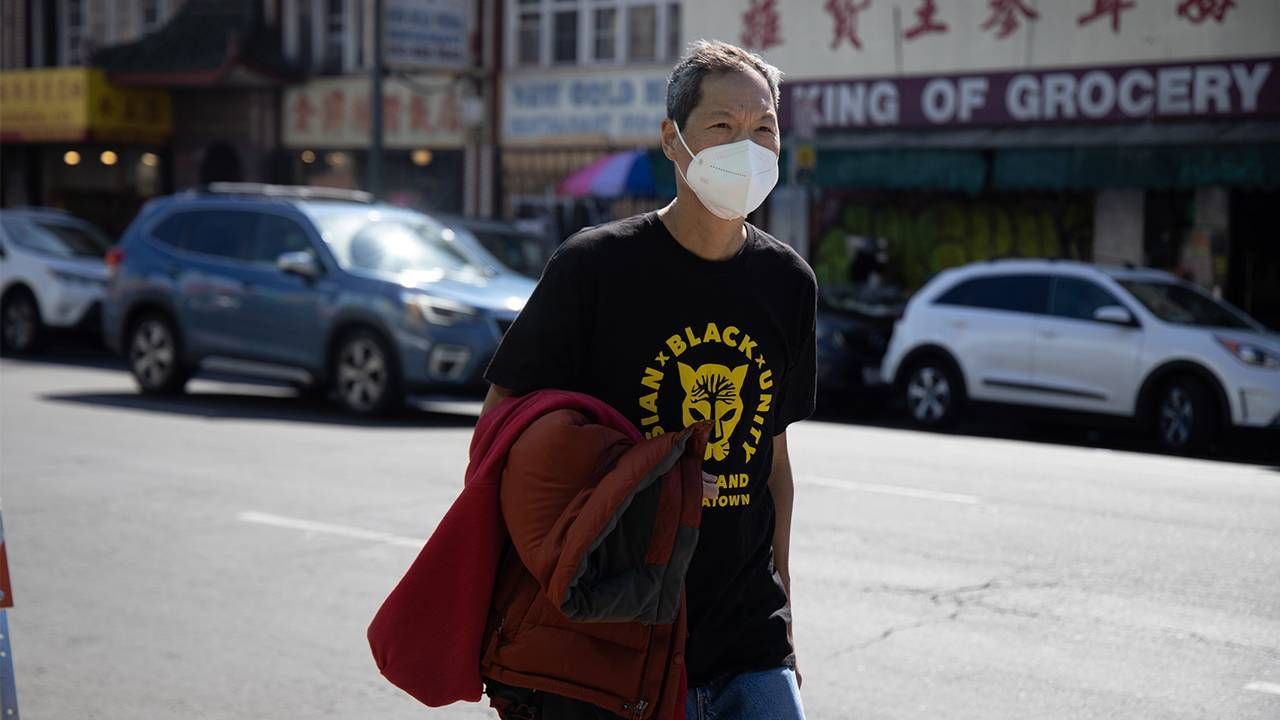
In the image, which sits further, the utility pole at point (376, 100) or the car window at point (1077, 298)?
the utility pole at point (376, 100)

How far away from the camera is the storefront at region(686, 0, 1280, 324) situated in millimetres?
19109

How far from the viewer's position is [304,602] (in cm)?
737

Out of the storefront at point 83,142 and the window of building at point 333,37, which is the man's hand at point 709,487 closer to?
the window of building at point 333,37

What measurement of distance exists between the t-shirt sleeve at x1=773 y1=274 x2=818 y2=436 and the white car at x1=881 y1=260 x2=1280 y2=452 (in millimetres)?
11032

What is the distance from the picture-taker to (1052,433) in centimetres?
1603

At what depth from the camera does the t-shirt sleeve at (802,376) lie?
10.7ft

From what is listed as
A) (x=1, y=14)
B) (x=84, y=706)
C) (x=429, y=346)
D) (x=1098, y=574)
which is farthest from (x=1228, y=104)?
(x=1, y=14)

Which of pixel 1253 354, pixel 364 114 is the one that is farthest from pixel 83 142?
pixel 1253 354

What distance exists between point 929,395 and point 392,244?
525 centimetres

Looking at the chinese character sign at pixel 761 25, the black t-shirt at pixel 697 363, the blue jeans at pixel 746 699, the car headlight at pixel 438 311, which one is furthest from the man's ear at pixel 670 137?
the chinese character sign at pixel 761 25

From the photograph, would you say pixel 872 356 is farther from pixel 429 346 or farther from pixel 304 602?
pixel 304 602

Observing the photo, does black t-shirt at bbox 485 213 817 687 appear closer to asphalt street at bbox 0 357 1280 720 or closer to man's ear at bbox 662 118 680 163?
man's ear at bbox 662 118 680 163

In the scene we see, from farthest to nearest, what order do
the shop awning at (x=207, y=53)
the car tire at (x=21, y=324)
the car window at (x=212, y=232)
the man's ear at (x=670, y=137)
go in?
the shop awning at (x=207, y=53) < the car tire at (x=21, y=324) < the car window at (x=212, y=232) < the man's ear at (x=670, y=137)

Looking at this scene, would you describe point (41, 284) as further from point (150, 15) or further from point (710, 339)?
point (710, 339)
